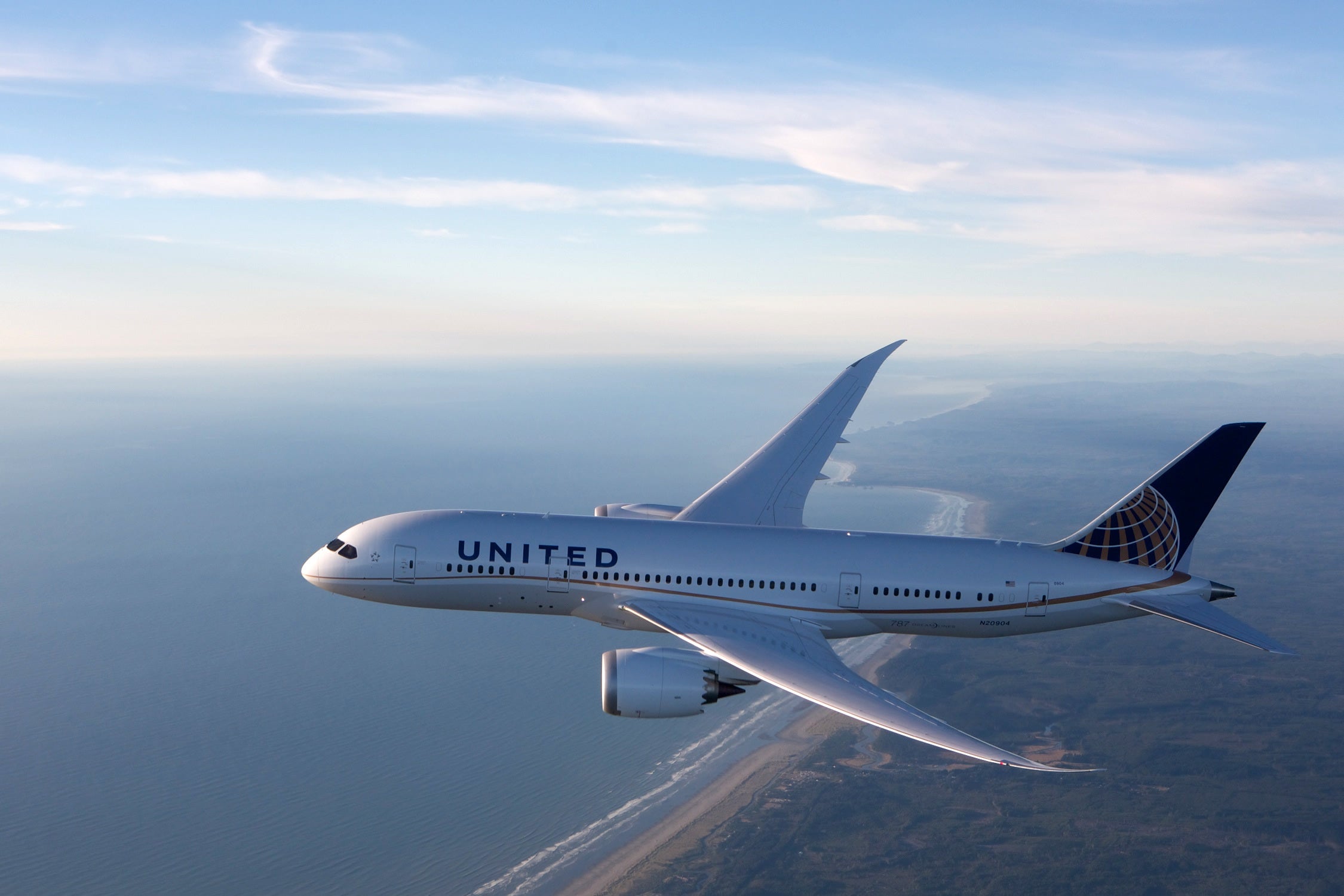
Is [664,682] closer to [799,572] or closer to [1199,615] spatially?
[799,572]

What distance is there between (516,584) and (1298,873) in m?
130

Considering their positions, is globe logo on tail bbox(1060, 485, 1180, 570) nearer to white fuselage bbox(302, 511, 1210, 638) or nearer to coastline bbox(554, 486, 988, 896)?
white fuselage bbox(302, 511, 1210, 638)

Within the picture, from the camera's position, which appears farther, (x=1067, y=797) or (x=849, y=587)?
(x=1067, y=797)

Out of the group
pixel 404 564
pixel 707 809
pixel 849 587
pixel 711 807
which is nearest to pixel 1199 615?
pixel 849 587

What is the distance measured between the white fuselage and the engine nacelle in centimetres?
613

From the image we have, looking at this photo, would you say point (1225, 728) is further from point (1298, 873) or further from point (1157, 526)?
point (1157, 526)

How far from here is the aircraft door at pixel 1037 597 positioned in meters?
41.2

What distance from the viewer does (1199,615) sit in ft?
131

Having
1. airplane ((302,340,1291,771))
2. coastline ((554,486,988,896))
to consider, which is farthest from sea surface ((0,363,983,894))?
airplane ((302,340,1291,771))

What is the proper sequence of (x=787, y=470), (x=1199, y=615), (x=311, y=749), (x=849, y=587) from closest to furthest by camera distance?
(x=1199, y=615) → (x=849, y=587) → (x=787, y=470) → (x=311, y=749)

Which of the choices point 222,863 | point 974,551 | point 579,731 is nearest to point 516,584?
point 974,551

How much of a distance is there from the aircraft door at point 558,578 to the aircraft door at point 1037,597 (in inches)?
936

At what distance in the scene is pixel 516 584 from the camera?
40.9 m

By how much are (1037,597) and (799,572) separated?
41.7 feet
